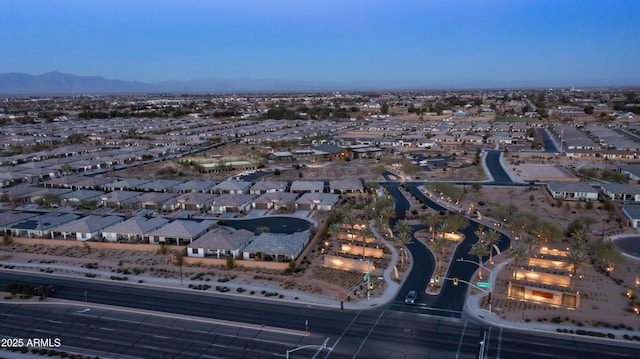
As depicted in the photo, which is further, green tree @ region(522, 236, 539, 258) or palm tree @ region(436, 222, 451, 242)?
palm tree @ region(436, 222, 451, 242)

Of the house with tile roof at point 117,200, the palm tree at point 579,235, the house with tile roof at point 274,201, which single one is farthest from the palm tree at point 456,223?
the house with tile roof at point 117,200

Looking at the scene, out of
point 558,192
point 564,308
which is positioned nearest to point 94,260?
point 564,308

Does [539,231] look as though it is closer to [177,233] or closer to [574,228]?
[574,228]

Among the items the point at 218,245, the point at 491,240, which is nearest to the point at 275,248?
the point at 218,245

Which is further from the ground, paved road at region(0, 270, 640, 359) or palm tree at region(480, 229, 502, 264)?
palm tree at region(480, 229, 502, 264)

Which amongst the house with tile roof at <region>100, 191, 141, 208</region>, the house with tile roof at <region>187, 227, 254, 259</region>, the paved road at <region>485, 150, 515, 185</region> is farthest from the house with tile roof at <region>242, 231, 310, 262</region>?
the paved road at <region>485, 150, 515, 185</region>

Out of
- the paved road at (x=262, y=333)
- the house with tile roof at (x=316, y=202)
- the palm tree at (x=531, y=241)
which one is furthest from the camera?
the house with tile roof at (x=316, y=202)

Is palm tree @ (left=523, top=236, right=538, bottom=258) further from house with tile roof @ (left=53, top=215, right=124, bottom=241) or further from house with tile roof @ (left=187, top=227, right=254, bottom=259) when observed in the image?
house with tile roof @ (left=53, top=215, right=124, bottom=241)

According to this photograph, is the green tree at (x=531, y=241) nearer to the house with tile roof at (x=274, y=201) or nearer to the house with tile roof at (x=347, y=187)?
the house with tile roof at (x=347, y=187)

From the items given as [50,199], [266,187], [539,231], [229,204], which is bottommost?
Answer: [229,204]

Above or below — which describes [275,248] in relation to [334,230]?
below

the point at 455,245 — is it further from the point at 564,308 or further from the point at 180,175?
the point at 180,175
